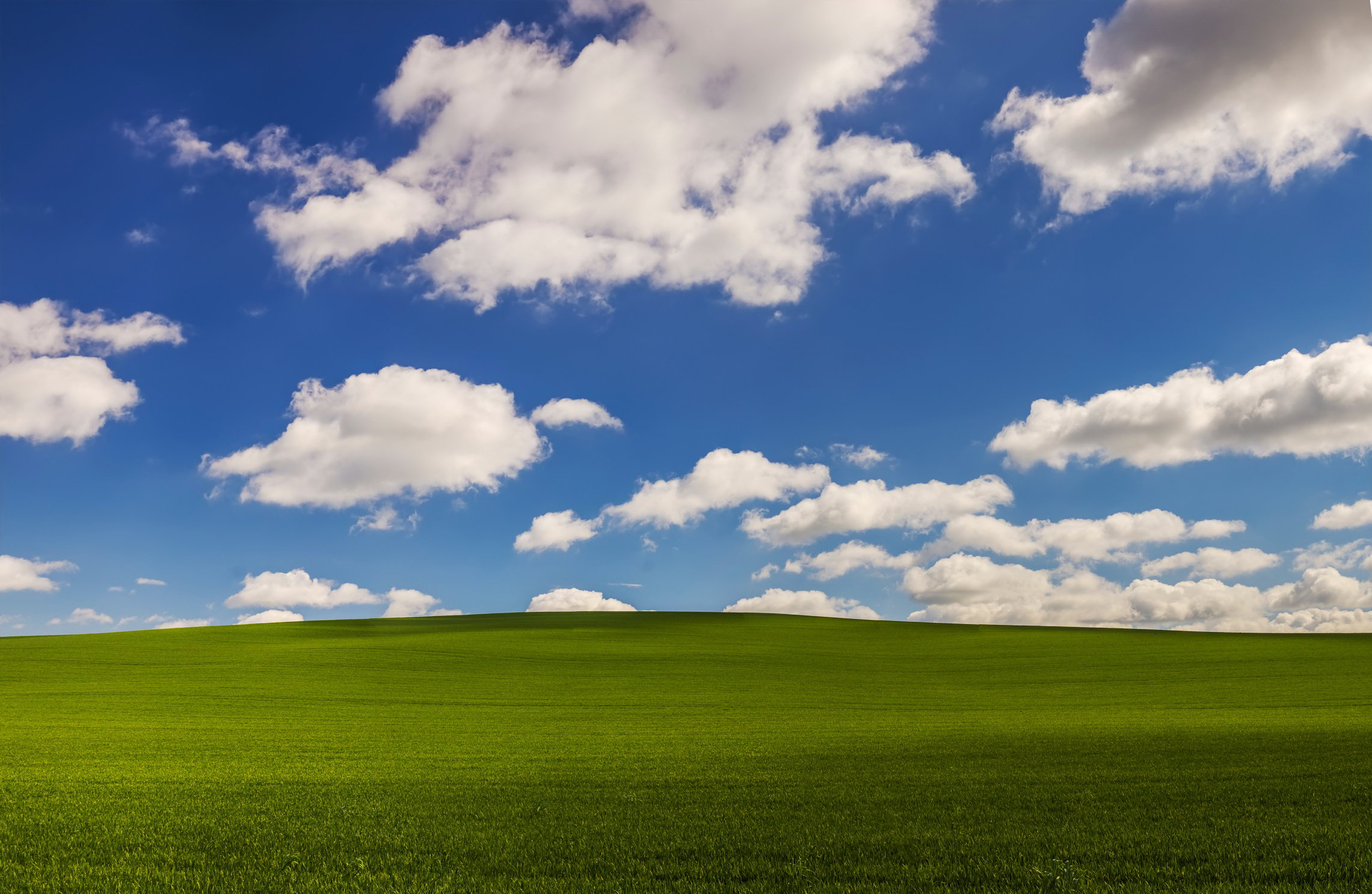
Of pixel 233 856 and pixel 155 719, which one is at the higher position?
pixel 233 856

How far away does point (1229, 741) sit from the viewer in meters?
19.3

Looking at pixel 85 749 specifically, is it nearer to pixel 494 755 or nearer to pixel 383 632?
pixel 494 755

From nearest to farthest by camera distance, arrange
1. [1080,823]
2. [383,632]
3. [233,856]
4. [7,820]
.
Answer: [233,856]
[1080,823]
[7,820]
[383,632]

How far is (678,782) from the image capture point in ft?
49.4

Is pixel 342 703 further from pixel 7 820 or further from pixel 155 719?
pixel 7 820

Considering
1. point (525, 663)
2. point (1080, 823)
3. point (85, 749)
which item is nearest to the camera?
point (1080, 823)

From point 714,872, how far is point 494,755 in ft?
43.5

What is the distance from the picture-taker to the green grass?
8.81m

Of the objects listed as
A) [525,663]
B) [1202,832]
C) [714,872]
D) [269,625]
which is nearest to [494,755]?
[714,872]

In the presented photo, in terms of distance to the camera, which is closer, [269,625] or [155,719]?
[155,719]

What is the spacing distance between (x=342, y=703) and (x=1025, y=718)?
2808cm

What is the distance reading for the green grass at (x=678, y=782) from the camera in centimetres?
881

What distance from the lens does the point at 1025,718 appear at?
95.4 feet

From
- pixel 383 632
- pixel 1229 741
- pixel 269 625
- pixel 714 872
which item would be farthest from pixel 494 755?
pixel 269 625
